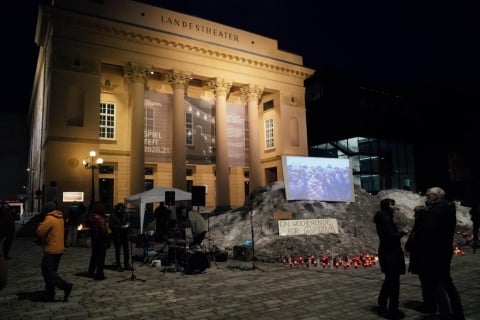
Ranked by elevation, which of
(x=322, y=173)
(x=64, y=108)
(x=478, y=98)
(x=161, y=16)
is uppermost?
(x=161, y=16)

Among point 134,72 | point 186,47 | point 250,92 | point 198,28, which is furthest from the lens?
point 250,92

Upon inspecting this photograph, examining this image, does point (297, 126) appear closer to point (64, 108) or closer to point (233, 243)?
point (64, 108)

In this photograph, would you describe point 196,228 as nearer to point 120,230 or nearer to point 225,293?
point 120,230

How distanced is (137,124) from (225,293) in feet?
73.4

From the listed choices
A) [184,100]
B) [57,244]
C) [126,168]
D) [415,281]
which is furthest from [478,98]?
[57,244]

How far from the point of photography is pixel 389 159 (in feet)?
140

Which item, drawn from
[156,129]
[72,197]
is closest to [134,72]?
[156,129]

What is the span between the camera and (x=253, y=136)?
33.3 metres

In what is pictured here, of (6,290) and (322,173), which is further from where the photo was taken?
(322,173)

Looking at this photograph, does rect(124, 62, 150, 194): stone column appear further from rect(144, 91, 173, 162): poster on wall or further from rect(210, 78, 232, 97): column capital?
rect(210, 78, 232, 97): column capital

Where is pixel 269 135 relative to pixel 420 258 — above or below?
above

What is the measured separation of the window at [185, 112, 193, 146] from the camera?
3028 cm

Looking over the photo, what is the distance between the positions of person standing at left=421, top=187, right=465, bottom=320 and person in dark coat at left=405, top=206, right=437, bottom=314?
115 millimetres

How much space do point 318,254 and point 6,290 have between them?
9.00 meters
